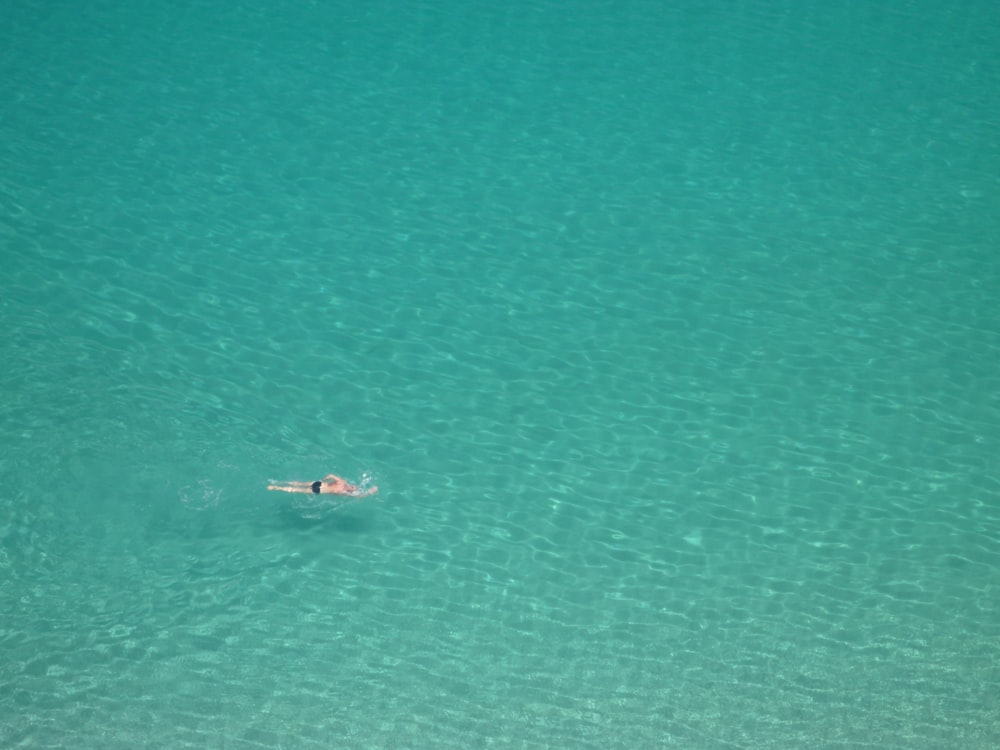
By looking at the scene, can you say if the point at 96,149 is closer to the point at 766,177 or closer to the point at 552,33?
the point at 552,33

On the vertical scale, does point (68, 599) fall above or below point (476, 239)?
below

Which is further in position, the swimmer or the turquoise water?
the swimmer

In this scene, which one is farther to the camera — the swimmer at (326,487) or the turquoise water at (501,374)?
the swimmer at (326,487)

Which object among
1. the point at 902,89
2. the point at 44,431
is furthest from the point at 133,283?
the point at 902,89

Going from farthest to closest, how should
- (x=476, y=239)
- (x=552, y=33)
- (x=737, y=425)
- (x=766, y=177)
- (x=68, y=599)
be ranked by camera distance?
(x=552, y=33) → (x=766, y=177) → (x=476, y=239) → (x=737, y=425) → (x=68, y=599)

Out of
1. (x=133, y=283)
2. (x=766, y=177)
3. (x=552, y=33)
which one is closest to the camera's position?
(x=133, y=283)
